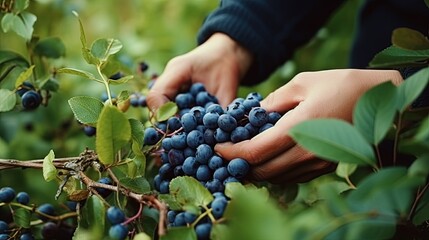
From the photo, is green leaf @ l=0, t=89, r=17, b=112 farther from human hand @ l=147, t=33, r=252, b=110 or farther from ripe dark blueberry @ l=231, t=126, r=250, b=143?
ripe dark blueberry @ l=231, t=126, r=250, b=143

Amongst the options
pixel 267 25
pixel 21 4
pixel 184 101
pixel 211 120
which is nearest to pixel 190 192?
pixel 211 120

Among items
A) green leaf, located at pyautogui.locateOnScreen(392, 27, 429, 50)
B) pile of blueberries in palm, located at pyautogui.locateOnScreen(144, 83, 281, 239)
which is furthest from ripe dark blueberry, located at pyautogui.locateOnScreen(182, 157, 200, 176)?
green leaf, located at pyautogui.locateOnScreen(392, 27, 429, 50)

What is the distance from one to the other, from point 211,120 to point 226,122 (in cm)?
3

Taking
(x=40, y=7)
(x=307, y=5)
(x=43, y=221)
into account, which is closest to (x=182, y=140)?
(x=43, y=221)

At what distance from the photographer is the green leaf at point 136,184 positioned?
0.73m

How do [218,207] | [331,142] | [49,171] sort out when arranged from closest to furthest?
1. [331,142]
2. [218,207]
3. [49,171]

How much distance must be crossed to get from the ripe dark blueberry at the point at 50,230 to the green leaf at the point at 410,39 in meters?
0.58

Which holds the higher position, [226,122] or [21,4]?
[21,4]

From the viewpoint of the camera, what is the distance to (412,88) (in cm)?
54

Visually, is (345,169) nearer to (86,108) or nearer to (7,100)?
(86,108)

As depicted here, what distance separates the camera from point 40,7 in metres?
1.82

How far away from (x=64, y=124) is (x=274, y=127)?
36.2 inches

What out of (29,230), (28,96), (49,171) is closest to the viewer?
(49,171)

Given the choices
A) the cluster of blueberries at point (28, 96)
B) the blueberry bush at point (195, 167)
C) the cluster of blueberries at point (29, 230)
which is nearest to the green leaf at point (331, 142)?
the blueberry bush at point (195, 167)
